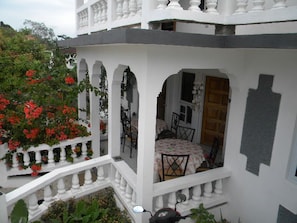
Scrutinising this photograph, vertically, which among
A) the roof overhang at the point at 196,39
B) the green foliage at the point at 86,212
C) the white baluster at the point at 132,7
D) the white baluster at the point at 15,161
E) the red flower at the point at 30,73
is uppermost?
the white baluster at the point at 132,7

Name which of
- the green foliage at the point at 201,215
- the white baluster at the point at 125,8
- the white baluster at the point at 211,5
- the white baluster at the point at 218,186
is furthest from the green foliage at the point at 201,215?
the white baluster at the point at 125,8

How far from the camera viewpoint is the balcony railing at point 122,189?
4312 millimetres

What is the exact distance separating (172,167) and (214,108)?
334 centimetres

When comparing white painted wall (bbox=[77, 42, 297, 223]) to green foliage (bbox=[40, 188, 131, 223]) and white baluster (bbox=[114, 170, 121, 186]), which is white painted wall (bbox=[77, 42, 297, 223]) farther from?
white baluster (bbox=[114, 170, 121, 186])

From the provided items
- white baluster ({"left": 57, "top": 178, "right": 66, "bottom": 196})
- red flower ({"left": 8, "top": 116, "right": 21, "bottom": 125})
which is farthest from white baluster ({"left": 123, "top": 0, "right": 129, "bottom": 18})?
red flower ({"left": 8, "top": 116, "right": 21, "bottom": 125})

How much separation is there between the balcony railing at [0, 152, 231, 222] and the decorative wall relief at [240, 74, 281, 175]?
2.32 ft

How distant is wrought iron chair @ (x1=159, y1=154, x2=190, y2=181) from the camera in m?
5.23

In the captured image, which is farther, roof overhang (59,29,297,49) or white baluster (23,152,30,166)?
white baluster (23,152,30,166)

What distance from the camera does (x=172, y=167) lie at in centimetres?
525

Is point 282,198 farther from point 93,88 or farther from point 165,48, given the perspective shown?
point 93,88

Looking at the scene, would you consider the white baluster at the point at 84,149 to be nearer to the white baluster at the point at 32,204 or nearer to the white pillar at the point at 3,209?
the white baluster at the point at 32,204

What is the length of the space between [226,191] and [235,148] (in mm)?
1001

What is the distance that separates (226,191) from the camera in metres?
5.01

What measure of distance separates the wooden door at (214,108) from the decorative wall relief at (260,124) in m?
3.14
